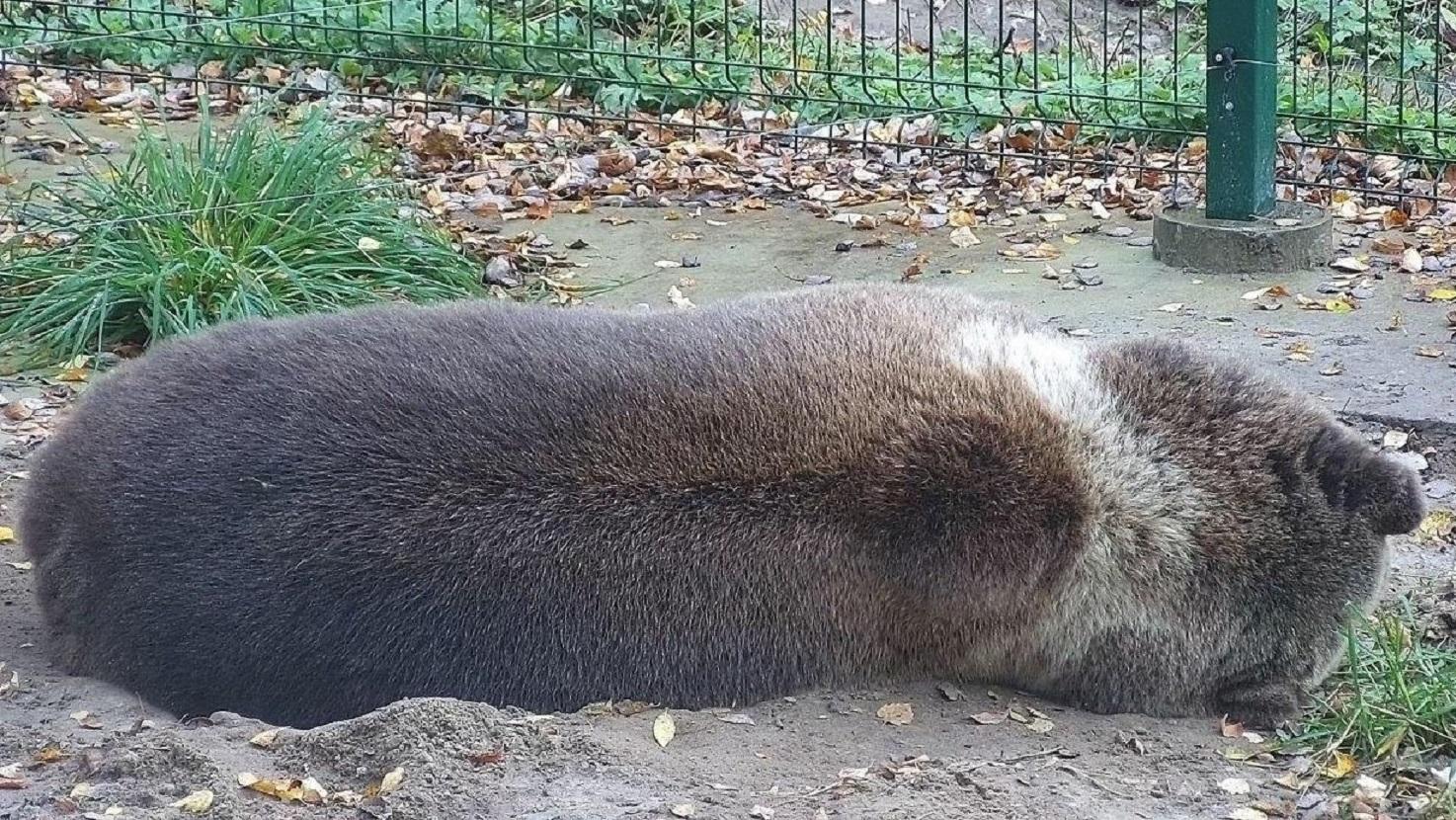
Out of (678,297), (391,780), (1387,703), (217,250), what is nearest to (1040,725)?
(1387,703)

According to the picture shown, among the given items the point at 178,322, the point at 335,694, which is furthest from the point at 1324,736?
the point at 178,322

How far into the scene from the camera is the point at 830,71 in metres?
9.70

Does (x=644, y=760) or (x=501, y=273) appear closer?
(x=644, y=760)

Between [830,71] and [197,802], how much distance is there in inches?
263

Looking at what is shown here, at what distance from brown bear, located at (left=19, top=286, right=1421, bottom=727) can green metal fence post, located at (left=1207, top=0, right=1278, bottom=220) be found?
354cm

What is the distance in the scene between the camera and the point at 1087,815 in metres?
3.79

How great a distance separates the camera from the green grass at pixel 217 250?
6918mm

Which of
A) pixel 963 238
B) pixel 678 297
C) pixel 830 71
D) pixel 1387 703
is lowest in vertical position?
pixel 1387 703

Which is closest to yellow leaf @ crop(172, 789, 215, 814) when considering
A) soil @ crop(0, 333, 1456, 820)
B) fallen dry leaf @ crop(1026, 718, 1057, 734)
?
soil @ crop(0, 333, 1456, 820)

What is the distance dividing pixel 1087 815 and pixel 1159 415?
107 centimetres

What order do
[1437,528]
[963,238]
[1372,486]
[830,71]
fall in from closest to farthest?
[1372,486]
[1437,528]
[963,238]
[830,71]

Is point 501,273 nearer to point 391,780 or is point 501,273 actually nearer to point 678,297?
point 678,297

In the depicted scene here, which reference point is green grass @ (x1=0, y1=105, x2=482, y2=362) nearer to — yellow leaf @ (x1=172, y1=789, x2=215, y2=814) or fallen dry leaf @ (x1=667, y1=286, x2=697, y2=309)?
fallen dry leaf @ (x1=667, y1=286, x2=697, y2=309)

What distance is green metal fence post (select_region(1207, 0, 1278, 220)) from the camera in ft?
25.4
